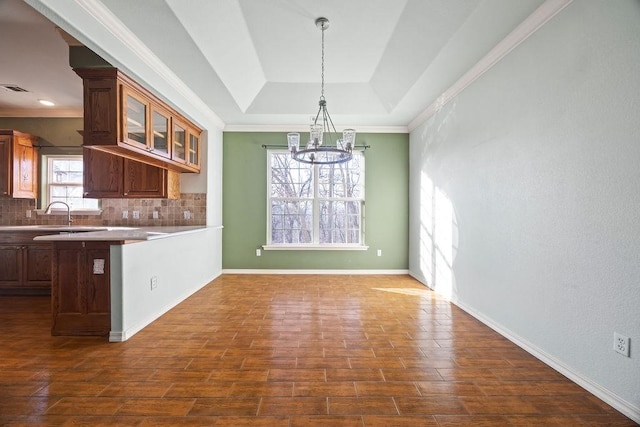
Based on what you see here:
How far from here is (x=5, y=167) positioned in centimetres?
437

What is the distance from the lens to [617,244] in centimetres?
179

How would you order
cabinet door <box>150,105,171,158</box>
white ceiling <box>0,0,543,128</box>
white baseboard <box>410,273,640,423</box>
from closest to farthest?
1. white baseboard <box>410,273,640,423</box>
2. white ceiling <box>0,0,543,128</box>
3. cabinet door <box>150,105,171,158</box>

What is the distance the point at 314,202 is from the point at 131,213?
2.85 meters

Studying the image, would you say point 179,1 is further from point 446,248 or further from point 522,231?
point 446,248

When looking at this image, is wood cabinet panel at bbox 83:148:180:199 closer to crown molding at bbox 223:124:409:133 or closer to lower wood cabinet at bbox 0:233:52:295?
lower wood cabinet at bbox 0:233:52:295

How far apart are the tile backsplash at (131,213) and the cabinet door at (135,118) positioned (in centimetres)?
165

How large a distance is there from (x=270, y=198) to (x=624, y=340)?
4650 mm

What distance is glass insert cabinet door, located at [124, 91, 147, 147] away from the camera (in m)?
2.93

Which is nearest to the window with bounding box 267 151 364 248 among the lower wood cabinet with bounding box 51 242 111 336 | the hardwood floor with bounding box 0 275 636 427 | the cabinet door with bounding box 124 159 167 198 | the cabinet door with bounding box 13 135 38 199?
the cabinet door with bounding box 124 159 167 198

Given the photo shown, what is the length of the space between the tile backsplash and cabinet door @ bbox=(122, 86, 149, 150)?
65.0 inches

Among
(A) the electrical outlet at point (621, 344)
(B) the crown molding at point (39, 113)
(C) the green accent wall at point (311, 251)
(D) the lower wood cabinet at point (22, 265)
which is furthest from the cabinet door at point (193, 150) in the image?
(A) the electrical outlet at point (621, 344)

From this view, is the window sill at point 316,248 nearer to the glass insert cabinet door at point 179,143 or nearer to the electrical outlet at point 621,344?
the glass insert cabinet door at point 179,143

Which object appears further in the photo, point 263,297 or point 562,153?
point 263,297

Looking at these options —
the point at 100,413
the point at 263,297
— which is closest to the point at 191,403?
the point at 100,413
